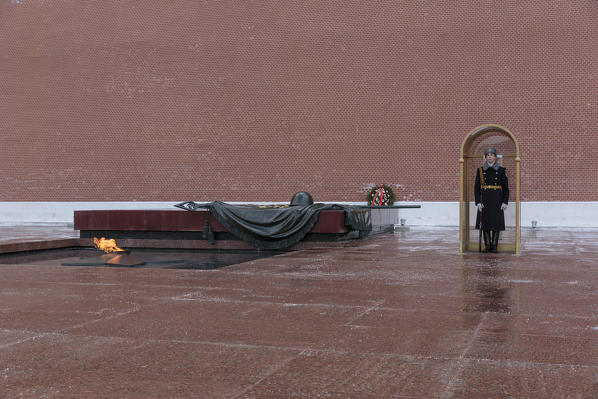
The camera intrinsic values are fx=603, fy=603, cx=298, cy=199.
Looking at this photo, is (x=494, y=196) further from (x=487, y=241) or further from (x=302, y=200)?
(x=302, y=200)

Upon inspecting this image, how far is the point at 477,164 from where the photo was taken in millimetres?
7273

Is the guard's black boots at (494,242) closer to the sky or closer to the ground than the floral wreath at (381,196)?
closer to the ground

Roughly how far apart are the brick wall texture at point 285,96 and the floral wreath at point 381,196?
0.71 ft

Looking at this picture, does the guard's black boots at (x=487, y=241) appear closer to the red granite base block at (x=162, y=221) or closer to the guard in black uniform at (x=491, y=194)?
the guard in black uniform at (x=491, y=194)

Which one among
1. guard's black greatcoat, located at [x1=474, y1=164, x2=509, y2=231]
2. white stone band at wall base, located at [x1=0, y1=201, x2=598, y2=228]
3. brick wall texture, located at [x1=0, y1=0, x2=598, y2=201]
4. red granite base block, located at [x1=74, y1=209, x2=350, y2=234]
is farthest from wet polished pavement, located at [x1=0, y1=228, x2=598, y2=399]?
brick wall texture, located at [x1=0, y1=0, x2=598, y2=201]

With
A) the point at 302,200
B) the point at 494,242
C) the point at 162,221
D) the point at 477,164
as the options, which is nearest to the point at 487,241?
the point at 494,242

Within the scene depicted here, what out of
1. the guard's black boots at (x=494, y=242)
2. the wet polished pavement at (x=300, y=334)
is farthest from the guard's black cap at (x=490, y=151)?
the wet polished pavement at (x=300, y=334)

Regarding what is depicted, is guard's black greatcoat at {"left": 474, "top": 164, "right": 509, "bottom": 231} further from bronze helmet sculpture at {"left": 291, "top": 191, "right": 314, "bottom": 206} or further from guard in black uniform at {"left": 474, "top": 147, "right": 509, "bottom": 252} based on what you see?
bronze helmet sculpture at {"left": 291, "top": 191, "right": 314, "bottom": 206}

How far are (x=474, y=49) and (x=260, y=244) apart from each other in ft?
26.2

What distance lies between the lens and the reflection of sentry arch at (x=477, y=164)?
687cm

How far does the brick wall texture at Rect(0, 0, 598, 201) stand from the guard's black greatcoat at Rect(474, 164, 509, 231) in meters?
7.18

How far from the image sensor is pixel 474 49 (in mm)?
13875

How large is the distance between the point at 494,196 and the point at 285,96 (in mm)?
9109

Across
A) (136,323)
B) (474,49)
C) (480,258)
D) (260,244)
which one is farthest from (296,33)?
(136,323)
